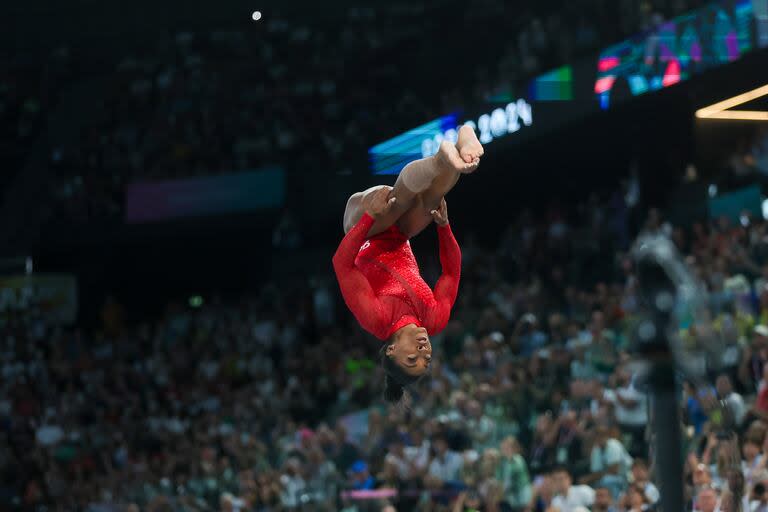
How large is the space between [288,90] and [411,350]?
1390 cm

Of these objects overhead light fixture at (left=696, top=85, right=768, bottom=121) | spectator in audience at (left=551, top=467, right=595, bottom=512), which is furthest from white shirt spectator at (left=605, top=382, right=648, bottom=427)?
overhead light fixture at (left=696, top=85, right=768, bottom=121)

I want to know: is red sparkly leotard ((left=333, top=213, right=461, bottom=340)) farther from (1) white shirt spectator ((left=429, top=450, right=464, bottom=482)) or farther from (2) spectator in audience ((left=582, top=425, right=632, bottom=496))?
(1) white shirt spectator ((left=429, top=450, right=464, bottom=482))

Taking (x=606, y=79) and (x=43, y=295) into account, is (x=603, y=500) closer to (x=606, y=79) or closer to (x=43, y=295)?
(x=606, y=79)

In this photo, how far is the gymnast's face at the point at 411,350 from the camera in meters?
4.79

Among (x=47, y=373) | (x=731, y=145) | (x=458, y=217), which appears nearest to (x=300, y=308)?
(x=458, y=217)

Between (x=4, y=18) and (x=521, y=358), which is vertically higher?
(x=4, y=18)

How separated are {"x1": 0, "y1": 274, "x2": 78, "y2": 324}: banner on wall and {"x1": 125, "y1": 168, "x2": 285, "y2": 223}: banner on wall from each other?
2.49 metres

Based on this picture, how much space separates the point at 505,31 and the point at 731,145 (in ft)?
14.8

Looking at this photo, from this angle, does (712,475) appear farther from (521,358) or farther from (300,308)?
(300,308)

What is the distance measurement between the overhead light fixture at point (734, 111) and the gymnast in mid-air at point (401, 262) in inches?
268

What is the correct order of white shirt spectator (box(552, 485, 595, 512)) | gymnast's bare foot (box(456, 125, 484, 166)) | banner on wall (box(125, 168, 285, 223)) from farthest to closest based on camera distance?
banner on wall (box(125, 168, 285, 223)), white shirt spectator (box(552, 485, 595, 512)), gymnast's bare foot (box(456, 125, 484, 166))

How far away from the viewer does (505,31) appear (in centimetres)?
1541

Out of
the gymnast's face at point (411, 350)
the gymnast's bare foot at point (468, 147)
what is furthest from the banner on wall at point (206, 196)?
the gymnast's bare foot at point (468, 147)

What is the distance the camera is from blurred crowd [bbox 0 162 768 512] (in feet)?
28.9
